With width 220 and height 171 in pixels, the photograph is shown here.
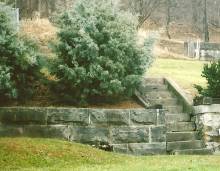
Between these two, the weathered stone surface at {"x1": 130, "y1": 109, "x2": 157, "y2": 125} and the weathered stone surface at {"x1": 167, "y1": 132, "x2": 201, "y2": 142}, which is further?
the weathered stone surface at {"x1": 167, "y1": 132, "x2": 201, "y2": 142}

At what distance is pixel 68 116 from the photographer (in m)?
13.1

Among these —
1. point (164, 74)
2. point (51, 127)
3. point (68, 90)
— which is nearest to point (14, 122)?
point (51, 127)

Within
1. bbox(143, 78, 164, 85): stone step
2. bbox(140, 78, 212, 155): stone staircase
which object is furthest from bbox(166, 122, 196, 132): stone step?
bbox(143, 78, 164, 85): stone step

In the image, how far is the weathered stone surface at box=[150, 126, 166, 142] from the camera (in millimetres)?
13586

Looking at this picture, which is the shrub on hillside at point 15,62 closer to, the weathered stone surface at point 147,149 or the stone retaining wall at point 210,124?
the weathered stone surface at point 147,149

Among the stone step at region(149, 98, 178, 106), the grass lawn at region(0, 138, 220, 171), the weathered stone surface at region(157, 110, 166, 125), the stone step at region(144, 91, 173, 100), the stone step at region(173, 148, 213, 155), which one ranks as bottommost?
the stone step at region(173, 148, 213, 155)

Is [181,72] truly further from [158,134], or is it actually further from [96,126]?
[96,126]

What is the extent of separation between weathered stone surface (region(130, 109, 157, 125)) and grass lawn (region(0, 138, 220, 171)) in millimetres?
1779

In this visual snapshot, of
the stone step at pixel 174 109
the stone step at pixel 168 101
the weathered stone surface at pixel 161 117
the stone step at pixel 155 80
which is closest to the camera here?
the weathered stone surface at pixel 161 117

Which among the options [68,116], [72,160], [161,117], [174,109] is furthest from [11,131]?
[174,109]

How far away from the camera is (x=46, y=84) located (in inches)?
564

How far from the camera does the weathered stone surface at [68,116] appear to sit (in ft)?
42.8

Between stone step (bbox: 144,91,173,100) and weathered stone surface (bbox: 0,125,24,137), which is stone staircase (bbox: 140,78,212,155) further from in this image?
weathered stone surface (bbox: 0,125,24,137)

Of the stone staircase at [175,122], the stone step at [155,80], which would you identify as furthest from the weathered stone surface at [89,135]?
the stone step at [155,80]
